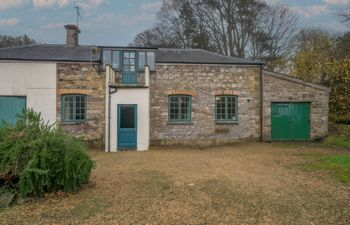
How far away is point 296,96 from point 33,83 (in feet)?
42.9

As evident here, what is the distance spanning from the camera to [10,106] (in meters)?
13.3

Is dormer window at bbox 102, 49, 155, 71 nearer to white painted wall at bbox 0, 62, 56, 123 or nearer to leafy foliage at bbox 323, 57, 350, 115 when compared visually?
white painted wall at bbox 0, 62, 56, 123

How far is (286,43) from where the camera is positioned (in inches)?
1029

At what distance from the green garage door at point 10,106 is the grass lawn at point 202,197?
7.40m

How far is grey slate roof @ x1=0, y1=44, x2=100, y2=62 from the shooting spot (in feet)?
44.2

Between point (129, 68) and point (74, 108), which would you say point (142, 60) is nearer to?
point (129, 68)

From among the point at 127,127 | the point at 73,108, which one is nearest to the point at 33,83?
the point at 73,108

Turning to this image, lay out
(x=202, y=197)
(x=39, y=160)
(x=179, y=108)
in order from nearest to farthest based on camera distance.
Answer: (x=39, y=160), (x=202, y=197), (x=179, y=108)

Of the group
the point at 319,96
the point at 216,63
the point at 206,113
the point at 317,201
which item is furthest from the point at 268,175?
the point at 319,96

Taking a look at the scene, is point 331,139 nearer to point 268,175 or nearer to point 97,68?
point 268,175

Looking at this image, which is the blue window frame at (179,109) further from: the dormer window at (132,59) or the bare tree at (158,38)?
the bare tree at (158,38)

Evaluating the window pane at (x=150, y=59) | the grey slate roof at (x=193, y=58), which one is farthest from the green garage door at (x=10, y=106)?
the grey slate roof at (x=193, y=58)

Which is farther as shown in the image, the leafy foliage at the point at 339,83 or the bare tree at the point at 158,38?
the bare tree at the point at 158,38

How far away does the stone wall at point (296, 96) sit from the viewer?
48.6 ft
